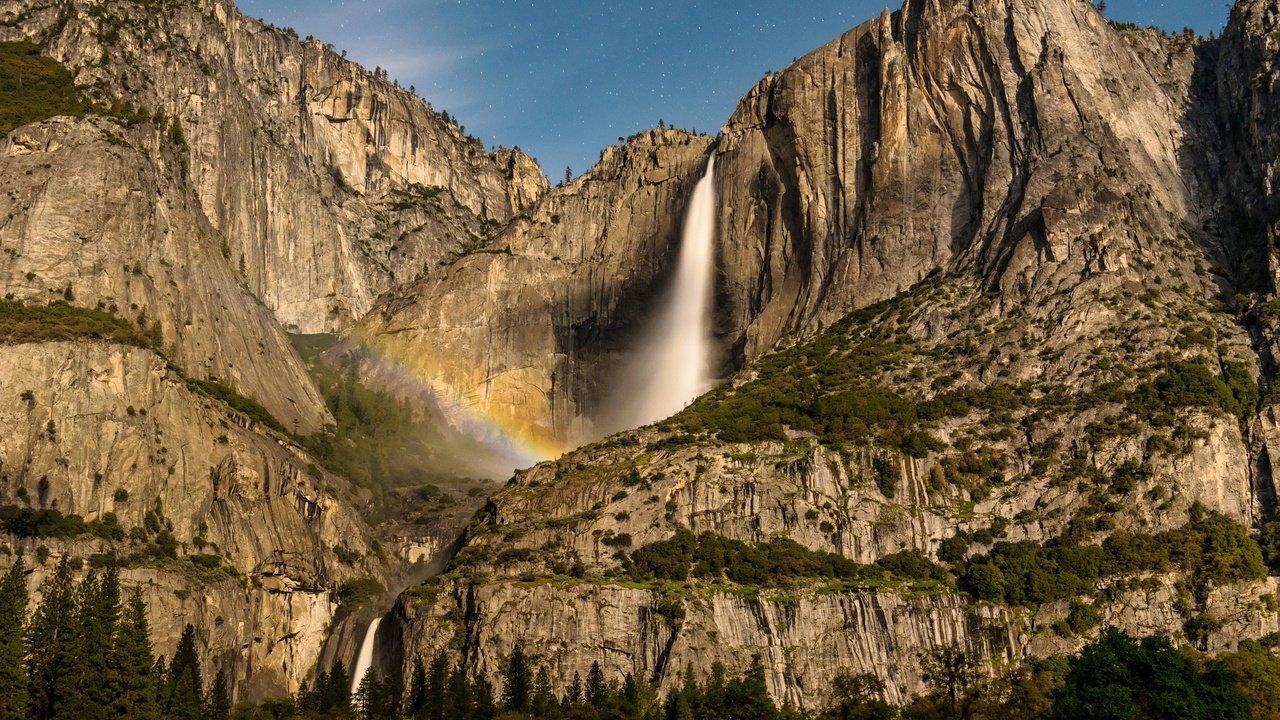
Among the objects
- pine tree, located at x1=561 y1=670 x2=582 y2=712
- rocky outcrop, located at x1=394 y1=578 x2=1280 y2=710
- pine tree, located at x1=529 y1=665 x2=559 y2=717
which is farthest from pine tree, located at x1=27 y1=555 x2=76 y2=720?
pine tree, located at x1=561 y1=670 x2=582 y2=712

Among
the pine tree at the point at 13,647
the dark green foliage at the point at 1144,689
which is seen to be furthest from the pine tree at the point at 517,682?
the dark green foliage at the point at 1144,689

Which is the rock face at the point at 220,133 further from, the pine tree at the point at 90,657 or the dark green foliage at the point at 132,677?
the dark green foliage at the point at 132,677

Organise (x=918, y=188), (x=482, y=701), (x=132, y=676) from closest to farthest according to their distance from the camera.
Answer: (x=132, y=676)
(x=482, y=701)
(x=918, y=188)

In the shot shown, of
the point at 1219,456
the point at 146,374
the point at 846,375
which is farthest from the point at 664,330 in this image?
the point at 1219,456

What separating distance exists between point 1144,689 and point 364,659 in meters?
57.7

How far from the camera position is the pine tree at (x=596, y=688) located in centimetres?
9988

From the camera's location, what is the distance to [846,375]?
13012 cm

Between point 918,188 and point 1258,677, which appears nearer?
point 1258,677

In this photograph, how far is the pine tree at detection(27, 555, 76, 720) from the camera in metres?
95.8

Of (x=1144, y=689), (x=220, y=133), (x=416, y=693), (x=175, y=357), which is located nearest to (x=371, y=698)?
(x=416, y=693)

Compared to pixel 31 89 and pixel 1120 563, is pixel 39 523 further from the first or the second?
pixel 1120 563

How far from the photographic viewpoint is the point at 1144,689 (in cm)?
8806

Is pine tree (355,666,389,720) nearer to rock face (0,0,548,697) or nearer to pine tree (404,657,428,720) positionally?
pine tree (404,657,428,720)

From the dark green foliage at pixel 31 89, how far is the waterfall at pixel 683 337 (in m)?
58.3
